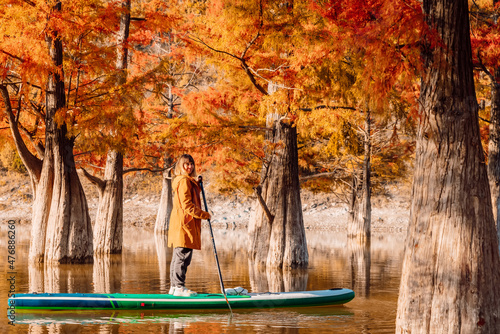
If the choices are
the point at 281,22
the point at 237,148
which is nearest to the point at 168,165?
the point at 237,148

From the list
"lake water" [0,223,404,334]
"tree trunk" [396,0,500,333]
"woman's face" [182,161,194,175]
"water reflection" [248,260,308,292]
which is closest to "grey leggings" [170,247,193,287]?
"lake water" [0,223,404,334]

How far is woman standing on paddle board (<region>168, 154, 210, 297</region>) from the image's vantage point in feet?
30.1

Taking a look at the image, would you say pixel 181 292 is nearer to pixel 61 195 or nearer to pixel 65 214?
pixel 65 214

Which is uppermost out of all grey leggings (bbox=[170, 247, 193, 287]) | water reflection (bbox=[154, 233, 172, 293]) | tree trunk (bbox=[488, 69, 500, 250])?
tree trunk (bbox=[488, 69, 500, 250])

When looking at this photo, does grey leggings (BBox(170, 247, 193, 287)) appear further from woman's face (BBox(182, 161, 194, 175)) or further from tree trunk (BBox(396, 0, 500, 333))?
tree trunk (BBox(396, 0, 500, 333))

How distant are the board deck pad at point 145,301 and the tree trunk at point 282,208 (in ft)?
20.0

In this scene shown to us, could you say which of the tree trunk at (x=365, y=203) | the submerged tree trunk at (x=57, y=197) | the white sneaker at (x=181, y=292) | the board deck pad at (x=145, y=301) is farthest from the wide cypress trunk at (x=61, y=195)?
the tree trunk at (x=365, y=203)

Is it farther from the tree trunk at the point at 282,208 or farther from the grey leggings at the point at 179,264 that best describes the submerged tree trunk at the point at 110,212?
the grey leggings at the point at 179,264

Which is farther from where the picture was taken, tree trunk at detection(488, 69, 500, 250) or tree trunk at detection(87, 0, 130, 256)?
tree trunk at detection(87, 0, 130, 256)

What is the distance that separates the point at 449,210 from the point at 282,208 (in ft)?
31.2

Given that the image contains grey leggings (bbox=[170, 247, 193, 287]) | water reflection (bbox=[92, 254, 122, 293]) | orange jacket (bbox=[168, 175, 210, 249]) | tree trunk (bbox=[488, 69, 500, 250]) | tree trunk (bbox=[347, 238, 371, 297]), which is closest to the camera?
orange jacket (bbox=[168, 175, 210, 249])

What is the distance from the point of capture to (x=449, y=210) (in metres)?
6.56

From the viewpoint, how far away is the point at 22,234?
29.6 meters

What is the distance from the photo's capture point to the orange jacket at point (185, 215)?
30.1ft
